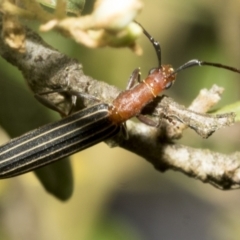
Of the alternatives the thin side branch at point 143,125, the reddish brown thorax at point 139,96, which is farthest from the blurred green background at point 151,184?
the thin side branch at point 143,125

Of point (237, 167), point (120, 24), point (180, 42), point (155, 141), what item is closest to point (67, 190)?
point (155, 141)

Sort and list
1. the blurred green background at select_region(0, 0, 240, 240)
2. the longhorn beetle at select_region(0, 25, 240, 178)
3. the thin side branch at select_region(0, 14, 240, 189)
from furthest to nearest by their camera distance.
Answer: the blurred green background at select_region(0, 0, 240, 240) < the longhorn beetle at select_region(0, 25, 240, 178) < the thin side branch at select_region(0, 14, 240, 189)

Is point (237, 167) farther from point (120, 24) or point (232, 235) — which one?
point (232, 235)

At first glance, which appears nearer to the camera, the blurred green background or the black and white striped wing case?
the black and white striped wing case

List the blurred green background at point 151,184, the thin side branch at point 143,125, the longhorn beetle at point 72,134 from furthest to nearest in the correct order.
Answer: the blurred green background at point 151,184, the longhorn beetle at point 72,134, the thin side branch at point 143,125

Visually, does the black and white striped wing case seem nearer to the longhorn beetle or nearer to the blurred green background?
the longhorn beetle

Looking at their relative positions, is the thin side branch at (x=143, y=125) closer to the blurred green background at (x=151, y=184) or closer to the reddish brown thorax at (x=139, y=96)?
the reddish brown thorax at (x=139, y=96)

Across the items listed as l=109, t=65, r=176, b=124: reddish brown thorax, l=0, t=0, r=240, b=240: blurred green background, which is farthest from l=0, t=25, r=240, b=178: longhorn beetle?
l=0, t=0, r=240, b=240: blurred green background

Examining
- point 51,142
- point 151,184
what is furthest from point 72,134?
point 151,184
